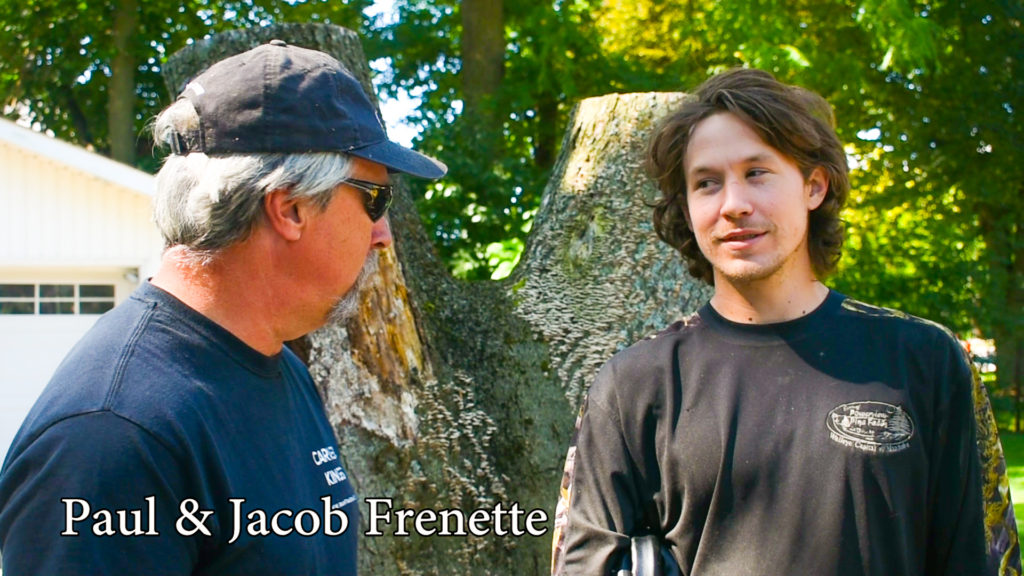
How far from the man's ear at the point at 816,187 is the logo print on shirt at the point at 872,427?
53 centimetres

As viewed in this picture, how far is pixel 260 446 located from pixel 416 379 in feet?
7.26

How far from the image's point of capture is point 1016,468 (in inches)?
385

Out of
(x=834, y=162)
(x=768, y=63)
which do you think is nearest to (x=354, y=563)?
(x=834, y=162)

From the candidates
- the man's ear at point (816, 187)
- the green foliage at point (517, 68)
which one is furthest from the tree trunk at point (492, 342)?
the green foliage at point (517, 68)

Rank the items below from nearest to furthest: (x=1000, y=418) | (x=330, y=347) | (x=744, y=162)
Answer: (x=744, y=162) → (x=330, y=347) → (x=1000, y=418)

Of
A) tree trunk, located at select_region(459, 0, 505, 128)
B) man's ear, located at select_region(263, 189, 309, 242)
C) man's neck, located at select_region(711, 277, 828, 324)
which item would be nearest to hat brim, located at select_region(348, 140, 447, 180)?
man's ear, located at select_region(263, 189, 309, 242)

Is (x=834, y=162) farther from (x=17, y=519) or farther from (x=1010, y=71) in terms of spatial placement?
(x=1010, y=71)

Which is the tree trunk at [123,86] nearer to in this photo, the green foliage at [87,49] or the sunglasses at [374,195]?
the green foliage at [87,49]

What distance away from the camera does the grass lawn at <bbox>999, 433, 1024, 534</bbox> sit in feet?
24.9

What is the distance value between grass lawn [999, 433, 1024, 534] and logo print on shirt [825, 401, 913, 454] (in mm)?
4338

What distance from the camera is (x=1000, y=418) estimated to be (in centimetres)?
1430

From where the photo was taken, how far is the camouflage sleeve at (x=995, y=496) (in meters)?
1.91

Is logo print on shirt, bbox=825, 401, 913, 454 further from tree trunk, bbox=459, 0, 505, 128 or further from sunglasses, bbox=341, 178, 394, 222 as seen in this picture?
tree trunk, bbox=459, 0, 505, 128

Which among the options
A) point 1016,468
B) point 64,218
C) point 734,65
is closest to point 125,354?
point 64,218
